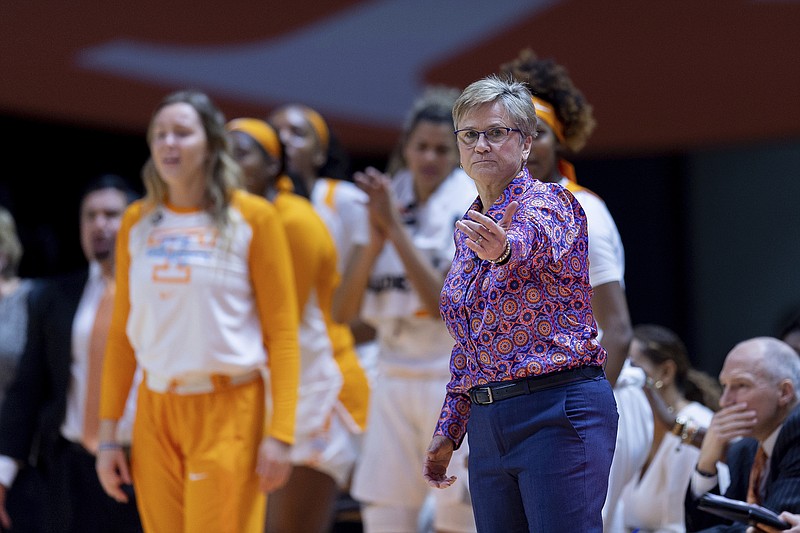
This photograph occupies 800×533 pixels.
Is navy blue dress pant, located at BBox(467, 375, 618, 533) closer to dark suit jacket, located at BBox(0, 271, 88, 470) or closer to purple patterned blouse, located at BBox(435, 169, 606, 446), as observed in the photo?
purple patterned blouse, located at BBox(435, 169, 606, 446)

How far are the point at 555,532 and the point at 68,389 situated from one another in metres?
2.40

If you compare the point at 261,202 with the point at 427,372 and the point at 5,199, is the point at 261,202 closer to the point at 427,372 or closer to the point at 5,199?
the point at 427,372

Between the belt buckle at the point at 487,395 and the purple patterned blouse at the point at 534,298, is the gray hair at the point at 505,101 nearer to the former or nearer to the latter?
the purple patterned blouse at the point at 534,298

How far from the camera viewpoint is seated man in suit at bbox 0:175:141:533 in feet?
13.6

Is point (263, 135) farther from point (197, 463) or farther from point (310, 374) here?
point (197, 463)

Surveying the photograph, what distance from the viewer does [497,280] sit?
2.38 metres

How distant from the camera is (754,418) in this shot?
11.1 ft

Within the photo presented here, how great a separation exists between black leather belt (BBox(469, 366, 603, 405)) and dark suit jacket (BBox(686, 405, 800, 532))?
102 cm

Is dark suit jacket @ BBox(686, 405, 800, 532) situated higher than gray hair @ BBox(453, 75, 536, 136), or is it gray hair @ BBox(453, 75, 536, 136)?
gray hair @ BBox(453, 75, 536, 136)

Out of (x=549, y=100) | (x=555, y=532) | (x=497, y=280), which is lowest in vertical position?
(x=555, y=532)

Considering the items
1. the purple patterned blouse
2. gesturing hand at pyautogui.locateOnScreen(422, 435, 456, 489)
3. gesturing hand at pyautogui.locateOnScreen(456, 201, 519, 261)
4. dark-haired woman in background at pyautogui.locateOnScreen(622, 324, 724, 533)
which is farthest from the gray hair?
dark-haired woman in background at pyautogui.locateOnScreen(622, 324, 724, 533)

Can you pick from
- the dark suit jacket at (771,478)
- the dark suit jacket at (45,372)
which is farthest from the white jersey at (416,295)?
the dark suit jacket at (45,372)

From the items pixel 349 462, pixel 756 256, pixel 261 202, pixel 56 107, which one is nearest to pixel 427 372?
pixel 349 462

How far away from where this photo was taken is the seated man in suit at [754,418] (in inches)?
132
